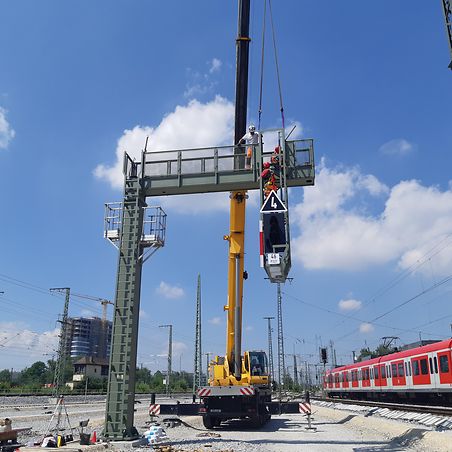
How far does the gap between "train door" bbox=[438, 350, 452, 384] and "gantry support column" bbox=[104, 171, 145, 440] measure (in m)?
15.0

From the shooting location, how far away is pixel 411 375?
27078mm

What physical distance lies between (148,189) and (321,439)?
9863 millimetres

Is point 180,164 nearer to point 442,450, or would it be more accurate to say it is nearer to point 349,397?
point 442,450

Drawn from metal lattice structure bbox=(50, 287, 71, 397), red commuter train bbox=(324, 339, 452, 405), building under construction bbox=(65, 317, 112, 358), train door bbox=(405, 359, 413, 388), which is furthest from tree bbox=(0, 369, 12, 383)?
train door bbox=(405, 359, 413, 388)

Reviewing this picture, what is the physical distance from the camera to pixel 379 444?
13.8m

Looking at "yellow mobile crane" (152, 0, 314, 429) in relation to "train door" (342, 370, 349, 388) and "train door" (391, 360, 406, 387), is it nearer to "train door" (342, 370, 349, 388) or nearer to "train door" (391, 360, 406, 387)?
"train door" (391, 360, 406, 387)

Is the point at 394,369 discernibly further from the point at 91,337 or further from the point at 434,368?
the point at 91,337

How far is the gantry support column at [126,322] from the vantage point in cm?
1421

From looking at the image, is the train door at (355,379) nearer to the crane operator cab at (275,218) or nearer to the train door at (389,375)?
the train door at (389,375)

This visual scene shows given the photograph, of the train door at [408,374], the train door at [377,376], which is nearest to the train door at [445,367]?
the train door at [408,374]

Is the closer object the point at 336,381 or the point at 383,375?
the point at 383,375

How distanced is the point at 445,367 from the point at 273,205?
14771 mm

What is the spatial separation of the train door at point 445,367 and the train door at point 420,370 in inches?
67.5

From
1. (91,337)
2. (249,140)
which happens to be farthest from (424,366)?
(91,337)
